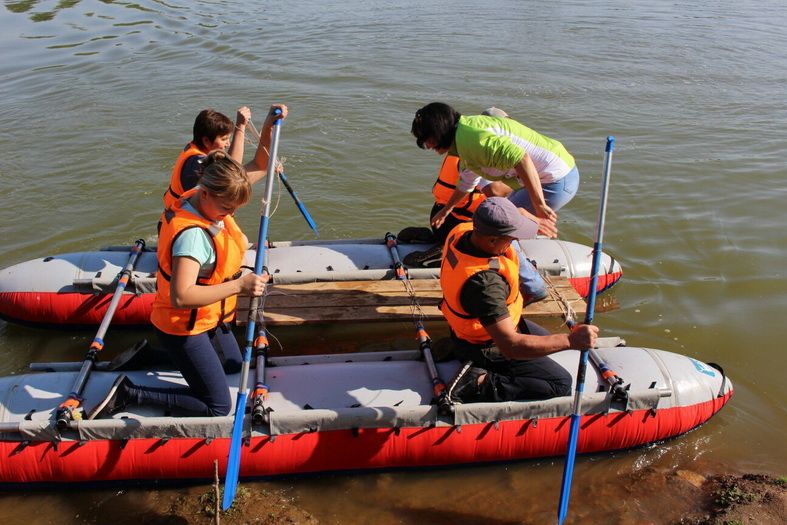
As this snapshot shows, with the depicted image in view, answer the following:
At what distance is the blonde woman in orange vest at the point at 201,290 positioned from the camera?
342cm

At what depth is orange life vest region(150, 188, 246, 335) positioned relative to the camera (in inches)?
138

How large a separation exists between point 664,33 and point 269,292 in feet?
48.1

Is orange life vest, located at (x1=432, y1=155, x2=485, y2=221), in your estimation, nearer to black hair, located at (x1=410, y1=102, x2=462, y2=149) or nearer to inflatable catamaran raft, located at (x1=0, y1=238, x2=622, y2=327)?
inflatable catamaran raft, located at (x1=0, y1=238, x2=622, y2=327)

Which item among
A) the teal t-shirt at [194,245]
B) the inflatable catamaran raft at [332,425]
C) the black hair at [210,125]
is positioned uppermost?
the black hair at [210,125]

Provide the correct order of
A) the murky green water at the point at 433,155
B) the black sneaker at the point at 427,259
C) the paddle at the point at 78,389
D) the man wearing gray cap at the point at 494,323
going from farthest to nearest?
the black sneaker at the point at 427,259
the murky green water at the point at 433,155
the paddle at the point at 78,389
the man wearing gray cap at the point at 494,323

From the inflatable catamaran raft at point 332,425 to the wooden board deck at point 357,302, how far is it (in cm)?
77

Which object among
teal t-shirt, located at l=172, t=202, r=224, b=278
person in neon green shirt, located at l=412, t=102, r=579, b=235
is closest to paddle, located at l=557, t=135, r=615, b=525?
person in neon green shirt, located at l=412, t=102, r=579, b=235

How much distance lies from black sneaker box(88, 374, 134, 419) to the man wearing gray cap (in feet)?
6.71

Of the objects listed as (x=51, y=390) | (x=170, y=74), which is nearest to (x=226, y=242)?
(x=51, y=390)

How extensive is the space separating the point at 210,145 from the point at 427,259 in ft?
7.08

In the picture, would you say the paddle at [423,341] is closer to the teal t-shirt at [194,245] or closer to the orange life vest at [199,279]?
the orange life vest at [199,279]

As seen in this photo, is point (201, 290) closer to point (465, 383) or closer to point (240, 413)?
point (240, 413)

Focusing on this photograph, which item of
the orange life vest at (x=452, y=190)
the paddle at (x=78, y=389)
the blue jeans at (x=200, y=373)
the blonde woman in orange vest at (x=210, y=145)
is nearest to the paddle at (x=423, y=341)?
the orange life vest at (x=452, y=190)

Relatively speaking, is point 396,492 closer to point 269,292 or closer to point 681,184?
point 269,292
